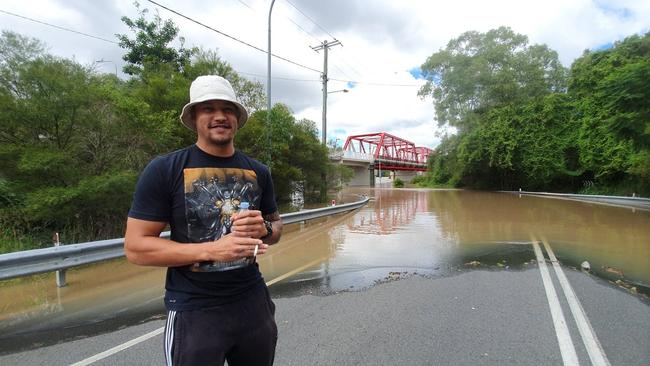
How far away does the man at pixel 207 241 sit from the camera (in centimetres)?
173

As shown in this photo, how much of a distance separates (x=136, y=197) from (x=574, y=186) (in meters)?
41.9

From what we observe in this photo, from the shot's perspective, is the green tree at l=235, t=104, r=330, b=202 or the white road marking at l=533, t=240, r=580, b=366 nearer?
the white road marking at l=533, t=240, r=580, b=366

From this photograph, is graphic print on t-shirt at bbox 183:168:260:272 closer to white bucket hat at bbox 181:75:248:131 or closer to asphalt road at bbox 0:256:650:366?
white bucket hat at bbox 181:75:248:131

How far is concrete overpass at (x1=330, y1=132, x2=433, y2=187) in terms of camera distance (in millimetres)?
69875

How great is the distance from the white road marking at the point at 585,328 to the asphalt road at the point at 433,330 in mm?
46

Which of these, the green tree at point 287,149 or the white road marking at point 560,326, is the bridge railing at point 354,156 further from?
the white road marking at point 560,326

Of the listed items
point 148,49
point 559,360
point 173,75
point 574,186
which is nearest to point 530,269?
point 559,360

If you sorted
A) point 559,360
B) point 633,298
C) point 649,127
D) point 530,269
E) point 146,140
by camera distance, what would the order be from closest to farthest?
point 559,360 < point 633,298 < point 530,269 < point 146,140 < point 649,127

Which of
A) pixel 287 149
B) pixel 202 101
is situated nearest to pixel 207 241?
pixel 202 101

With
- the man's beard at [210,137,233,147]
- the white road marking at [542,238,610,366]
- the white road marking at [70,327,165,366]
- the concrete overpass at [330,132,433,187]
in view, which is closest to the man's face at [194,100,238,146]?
the man's beard at [210,137,233,147]

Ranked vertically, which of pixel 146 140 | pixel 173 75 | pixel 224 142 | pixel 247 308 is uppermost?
pixel 173 75

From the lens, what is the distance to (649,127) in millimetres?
15008

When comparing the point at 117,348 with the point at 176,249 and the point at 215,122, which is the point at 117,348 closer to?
the point at 176,249

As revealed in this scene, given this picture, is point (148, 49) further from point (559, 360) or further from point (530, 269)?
point (559, 360)
